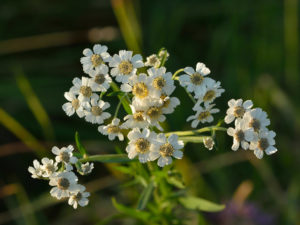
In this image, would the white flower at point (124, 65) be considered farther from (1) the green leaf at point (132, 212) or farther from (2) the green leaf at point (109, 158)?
(1) the green leaf at point (132, 212)

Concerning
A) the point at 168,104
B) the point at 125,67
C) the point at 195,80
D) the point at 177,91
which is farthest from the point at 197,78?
the point at 177,91

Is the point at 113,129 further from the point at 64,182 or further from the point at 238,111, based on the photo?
the point at 238,111

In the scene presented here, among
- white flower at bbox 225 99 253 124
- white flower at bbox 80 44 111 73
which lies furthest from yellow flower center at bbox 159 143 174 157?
white flower at bbox 80 44 111 73

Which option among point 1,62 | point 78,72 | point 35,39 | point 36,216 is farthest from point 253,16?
point 36,216

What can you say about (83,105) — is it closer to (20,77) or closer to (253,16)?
(20,77)

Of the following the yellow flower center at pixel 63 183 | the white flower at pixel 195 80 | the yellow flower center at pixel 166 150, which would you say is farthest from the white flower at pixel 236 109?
the yellow flower center at pixel 63 183

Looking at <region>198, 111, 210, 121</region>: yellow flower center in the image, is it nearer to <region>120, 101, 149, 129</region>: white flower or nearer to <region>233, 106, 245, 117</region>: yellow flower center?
<region>233, 106, 245, 117</region>: yellow flower center
